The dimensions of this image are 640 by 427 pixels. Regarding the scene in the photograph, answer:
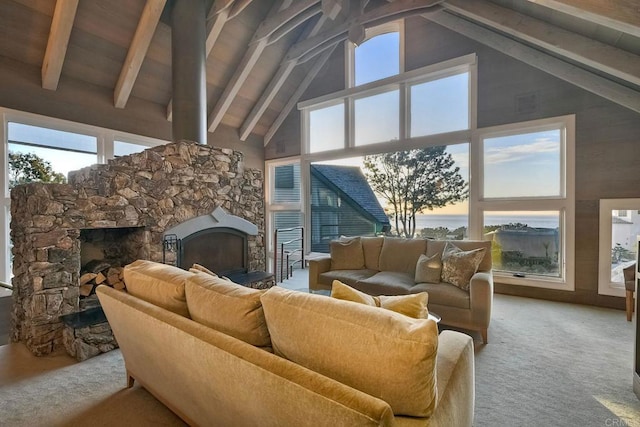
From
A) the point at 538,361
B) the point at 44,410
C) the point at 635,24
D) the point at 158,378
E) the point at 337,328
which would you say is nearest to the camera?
the point at 337,328

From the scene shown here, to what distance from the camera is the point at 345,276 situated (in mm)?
3818

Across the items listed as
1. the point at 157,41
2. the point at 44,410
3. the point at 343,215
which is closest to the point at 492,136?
the point at 343,215

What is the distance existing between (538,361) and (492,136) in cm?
337

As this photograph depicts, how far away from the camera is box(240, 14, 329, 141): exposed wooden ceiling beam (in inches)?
231

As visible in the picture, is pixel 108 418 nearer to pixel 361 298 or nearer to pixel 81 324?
pixel 81 324

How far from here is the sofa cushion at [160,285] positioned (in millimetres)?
1735

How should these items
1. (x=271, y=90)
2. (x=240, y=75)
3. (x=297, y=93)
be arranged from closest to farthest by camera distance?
(x=240, y=75)
(x=271, y=90)
(x=297, y=93)

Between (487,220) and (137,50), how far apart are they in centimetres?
581

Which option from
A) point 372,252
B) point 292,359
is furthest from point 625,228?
point 292,359

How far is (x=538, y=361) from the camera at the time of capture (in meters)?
2.51

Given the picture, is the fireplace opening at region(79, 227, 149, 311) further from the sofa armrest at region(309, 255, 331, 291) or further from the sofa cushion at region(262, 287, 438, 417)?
the sofa cushion at region(262, 287, 438, 417)

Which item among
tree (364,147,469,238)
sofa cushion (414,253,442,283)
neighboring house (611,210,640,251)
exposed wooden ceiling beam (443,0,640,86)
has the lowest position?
sofa cushion (414,253,442,283)

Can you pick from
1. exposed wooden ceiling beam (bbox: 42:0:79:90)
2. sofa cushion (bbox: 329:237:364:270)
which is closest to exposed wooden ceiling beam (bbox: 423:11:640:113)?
sofa cushion (bbox: 329:237:364:270)

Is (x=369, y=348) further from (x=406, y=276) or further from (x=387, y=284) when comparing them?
(x=406, y=276)
